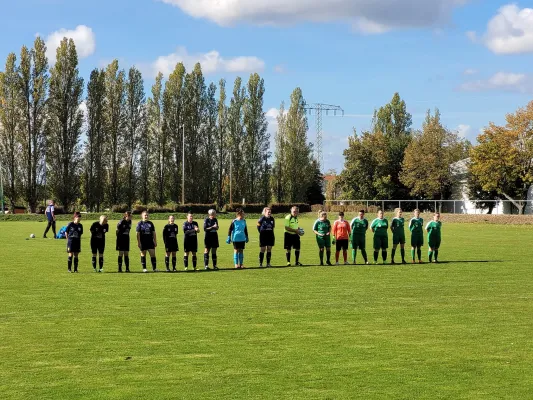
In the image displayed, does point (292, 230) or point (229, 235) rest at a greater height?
point (292, 230)

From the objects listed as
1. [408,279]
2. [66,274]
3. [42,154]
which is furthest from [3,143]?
[408,279]

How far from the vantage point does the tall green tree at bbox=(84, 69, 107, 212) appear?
75.8 metres

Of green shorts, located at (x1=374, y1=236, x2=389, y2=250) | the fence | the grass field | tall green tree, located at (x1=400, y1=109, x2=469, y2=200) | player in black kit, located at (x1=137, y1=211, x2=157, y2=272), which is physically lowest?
the grass field

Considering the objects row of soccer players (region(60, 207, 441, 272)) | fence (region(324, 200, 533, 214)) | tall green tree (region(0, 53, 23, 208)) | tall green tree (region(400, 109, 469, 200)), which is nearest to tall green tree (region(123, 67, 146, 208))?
tall green tree (region(0, 53, 23, 208))

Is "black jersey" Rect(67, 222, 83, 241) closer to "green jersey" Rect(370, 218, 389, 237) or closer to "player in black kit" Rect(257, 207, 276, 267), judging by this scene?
"player in black kit" Rect(257, 207, 276, 267)

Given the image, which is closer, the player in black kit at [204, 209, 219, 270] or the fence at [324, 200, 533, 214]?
the player in black kit at [204, 209, 219, 270]

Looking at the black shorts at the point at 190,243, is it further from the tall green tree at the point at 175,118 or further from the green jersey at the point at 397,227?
the tall green tree at the point at 175,118

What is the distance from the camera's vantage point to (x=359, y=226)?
2206cm

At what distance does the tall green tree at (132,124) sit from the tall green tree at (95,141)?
9.34 ft

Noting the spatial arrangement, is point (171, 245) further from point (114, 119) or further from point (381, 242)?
point (114, 119)

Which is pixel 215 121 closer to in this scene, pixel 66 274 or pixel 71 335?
pixel 66 274

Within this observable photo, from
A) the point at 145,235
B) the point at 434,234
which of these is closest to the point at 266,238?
the point at 145,235

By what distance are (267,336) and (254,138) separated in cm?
7528

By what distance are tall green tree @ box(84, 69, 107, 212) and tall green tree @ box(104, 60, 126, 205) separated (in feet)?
2.36
